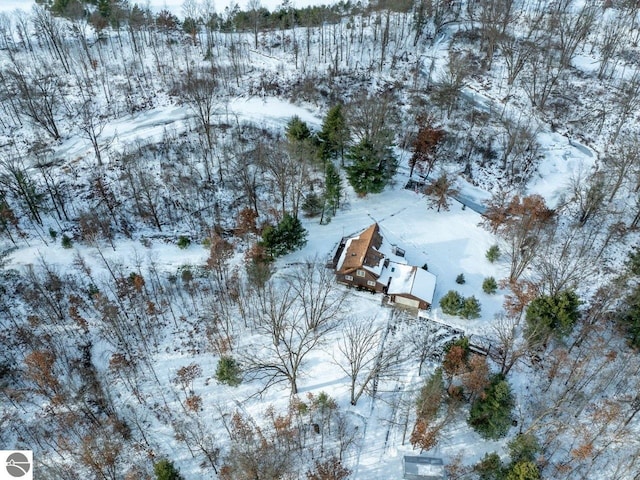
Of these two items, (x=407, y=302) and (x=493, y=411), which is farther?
(x=407, y=302)

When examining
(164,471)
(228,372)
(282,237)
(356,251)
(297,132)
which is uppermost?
(297,132)

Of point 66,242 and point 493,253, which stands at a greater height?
point 66,242

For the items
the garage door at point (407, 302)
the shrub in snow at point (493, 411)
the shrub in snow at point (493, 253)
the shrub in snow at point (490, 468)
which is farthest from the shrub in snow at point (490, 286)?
the shrub in snow at point (490, 468)

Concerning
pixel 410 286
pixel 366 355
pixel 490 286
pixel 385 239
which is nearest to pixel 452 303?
pixel 410 286

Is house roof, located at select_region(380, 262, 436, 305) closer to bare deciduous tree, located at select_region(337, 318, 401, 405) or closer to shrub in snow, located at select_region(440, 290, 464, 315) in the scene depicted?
shrub in snow, located at select_region(440, 290, 464, 315)

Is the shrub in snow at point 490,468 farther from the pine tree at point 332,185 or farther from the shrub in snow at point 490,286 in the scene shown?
the pine tree at point 332,185

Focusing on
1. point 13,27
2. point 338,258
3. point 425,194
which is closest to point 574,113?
point 425,194

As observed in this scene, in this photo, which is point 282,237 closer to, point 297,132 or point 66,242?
point 297,132
